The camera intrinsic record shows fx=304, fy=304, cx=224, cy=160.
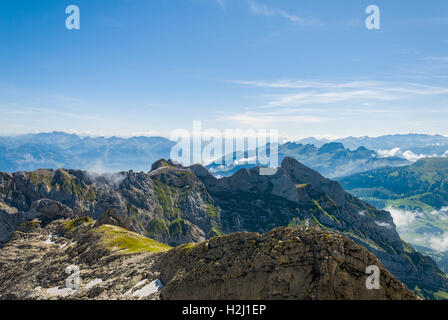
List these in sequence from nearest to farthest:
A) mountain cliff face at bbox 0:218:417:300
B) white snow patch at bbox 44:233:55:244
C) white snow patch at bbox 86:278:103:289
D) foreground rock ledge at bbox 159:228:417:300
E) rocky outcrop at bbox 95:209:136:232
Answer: foreground rock ledge at bbox 159:228:417:300, mountain cliff face at bbox 0:218:417:300, white snow patch at bbox 86:278:103:289, white snow patch at bbox 44:233:55:244, rocky outcrop at bbox 95:209:136:232

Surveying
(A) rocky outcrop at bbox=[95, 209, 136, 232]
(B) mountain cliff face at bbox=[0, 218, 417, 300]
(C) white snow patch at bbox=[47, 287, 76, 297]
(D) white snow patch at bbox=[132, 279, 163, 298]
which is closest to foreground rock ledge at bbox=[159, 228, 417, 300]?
(B) mountain cliff face at bbox=[0, 218, 417, 300]

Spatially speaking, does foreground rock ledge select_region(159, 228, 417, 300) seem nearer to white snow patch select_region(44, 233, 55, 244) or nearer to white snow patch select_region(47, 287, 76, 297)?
white snow patch select_region(47, 287, 76, 297)

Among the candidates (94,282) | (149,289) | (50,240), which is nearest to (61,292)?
(94,282)

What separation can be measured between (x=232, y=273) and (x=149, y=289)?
20.2 meters

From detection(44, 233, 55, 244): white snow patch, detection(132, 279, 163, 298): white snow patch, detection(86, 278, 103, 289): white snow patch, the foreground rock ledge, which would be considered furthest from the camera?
detection(44, 233, 55, 244): white snow patch

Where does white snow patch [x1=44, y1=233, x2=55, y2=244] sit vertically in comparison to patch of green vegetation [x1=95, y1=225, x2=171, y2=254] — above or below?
below

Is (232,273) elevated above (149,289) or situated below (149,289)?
above

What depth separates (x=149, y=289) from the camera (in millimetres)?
54625

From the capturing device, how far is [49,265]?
9031cm

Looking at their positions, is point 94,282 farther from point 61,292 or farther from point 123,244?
point 123,244

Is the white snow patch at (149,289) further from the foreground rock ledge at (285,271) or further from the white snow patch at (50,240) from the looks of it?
the white snow patch at (50,240)

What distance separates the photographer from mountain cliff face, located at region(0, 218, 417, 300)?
35.3 meters

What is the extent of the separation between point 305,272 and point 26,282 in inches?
3132
